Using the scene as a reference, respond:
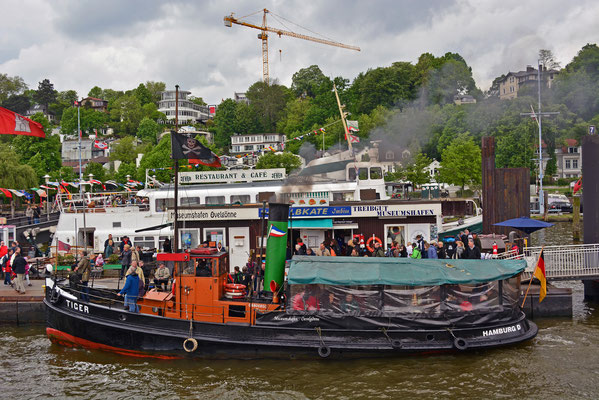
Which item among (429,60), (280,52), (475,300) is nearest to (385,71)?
(429,60)

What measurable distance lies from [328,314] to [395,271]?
8.28ft

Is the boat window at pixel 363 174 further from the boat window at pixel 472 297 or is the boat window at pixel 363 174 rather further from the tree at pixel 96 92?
the tree at pixel 96 92

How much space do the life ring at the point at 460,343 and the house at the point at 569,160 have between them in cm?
8370

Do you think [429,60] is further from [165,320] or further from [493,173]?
[165,320]

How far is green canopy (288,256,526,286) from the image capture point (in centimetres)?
1605

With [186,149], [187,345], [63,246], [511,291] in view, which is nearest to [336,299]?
[187,345]

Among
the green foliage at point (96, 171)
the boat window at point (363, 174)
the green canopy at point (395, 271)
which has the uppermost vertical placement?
the green foliage at point (96, 171)

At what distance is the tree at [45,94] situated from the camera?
15962cm

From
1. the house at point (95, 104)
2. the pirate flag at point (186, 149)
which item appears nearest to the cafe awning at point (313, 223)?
the pirate flag at point (186, 149)

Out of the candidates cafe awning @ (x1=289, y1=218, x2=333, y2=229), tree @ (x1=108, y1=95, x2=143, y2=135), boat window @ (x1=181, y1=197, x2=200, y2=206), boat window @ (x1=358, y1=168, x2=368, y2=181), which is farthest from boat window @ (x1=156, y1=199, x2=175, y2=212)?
tree @ (x1=108, y1=95, x2=143, y2=135)

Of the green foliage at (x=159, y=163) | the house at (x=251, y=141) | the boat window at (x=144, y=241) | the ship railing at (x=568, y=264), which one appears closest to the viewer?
the ship railing at (x=568, y=264)

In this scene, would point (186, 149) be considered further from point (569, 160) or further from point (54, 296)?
point (569, 160)

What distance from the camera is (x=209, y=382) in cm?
1532

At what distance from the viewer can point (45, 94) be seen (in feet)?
526
